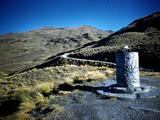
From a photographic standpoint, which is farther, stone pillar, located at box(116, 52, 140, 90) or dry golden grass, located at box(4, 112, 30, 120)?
stone pillar, located at box(116, 52, 140, 90)

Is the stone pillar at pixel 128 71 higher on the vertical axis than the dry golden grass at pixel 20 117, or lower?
higher

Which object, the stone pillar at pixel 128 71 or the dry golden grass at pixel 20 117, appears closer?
the dry golden grass at pixel 20 117

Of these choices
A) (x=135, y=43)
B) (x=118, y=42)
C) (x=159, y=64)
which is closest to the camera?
(x=159, y=64)

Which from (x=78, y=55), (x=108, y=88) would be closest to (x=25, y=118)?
(x=108, y=88)

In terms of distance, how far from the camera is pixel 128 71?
12.5m

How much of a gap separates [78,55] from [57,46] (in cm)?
6623

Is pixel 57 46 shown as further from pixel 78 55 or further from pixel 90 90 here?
pixel 90 90

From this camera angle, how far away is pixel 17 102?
448 inches

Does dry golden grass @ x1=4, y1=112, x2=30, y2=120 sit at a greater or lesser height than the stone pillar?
lesser

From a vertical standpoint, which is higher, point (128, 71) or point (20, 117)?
point (128, 71)

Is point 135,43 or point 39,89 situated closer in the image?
point 39,89

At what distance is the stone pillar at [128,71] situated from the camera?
12.4 m

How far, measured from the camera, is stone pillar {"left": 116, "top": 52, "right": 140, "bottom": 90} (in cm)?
1245

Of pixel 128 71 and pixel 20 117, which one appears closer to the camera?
pixel 20 117
